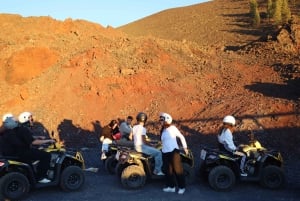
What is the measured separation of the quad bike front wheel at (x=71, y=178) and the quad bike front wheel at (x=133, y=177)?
1129 mm

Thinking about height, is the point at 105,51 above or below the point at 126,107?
above

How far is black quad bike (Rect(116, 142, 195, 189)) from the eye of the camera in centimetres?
1173

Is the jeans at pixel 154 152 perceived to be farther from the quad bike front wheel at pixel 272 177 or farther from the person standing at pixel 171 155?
the quad bike front wheel at pixel 272 177

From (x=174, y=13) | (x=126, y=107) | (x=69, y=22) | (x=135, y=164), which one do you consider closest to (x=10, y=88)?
(x=126, y=107)

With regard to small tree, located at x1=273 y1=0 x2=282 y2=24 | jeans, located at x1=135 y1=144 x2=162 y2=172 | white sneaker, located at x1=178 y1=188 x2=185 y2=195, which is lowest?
white sneaker, located at x1=178 y1=188 x2=185 y2=195

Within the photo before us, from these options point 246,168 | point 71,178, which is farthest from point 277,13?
point 71,178

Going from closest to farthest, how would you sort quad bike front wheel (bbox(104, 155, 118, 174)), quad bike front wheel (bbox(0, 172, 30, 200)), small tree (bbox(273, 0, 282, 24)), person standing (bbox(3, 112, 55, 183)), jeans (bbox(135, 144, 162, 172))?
quad bike front wheel (bbox(0, 172, 30, 200)) → person standing (bbox(3, 112, 55, 183)) → jeans (bbox(135, 144, 162, 172)) → quad bike front wheel (bbox(104, 155, 118, 174)) → small tree (bbox(273, 0, 282, 24))

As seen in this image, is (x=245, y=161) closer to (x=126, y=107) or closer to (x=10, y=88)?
(x=126, y=107)

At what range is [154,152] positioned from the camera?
39.2ft

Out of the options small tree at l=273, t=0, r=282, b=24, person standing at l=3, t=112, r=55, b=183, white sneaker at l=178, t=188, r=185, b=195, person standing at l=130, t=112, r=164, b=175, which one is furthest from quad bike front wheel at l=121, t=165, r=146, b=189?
small tree at l=273, t=0, r=282, b=24

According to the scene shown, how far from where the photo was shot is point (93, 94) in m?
25.4

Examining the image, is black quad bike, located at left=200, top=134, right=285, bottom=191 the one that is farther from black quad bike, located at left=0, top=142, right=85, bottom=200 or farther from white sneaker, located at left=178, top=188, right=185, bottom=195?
black quad bike, located at left=0, top=142, right=85, bottom=200

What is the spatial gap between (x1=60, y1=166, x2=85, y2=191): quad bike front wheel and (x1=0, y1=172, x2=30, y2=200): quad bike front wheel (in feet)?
3.44

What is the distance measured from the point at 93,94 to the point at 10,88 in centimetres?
616
